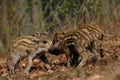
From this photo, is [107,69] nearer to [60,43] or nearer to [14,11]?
[60,43]

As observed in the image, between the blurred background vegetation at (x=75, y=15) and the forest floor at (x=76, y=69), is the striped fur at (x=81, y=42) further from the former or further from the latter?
the blurred background vegetation at (x=75, y=15)

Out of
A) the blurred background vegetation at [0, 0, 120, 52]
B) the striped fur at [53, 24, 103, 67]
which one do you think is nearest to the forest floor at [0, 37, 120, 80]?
the striped fur at [53, 24, 103, 67]

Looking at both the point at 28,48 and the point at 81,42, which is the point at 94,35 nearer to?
the point at 81,42

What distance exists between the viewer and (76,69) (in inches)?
450

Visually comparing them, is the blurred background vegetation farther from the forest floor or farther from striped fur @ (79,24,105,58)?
striped fur @ (79,24,105,58)

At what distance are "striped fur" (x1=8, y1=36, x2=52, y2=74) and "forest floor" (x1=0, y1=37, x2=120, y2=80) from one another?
319 millimetres

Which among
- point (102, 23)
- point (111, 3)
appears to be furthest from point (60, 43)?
point (111, 3)

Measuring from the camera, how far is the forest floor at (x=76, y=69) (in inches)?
411

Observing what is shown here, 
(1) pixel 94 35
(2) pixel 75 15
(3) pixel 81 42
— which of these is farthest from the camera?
(2) pixel 75 15

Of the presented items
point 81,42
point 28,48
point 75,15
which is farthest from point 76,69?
point 75,15

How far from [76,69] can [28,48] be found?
1.44 metres

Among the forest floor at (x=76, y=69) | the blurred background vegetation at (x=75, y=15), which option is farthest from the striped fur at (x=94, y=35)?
the blurred background vegetation at (x=75, y=15)

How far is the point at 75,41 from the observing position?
39.5ft

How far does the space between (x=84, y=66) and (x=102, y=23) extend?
4.93 m
